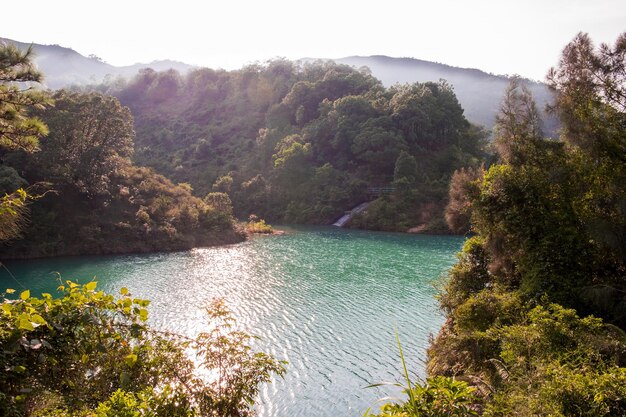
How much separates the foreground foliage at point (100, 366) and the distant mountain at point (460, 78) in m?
112

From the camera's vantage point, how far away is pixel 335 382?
1158 centimetres

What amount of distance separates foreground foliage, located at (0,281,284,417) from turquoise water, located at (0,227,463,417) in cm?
379

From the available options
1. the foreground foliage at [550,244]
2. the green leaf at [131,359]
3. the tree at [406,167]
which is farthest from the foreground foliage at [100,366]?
the tree at [406,167]

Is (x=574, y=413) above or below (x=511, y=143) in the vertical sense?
below

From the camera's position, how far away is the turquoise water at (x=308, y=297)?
11.6m

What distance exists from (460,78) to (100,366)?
A: 161m

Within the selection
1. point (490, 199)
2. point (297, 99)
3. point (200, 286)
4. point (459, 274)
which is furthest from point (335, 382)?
point (297, 99)

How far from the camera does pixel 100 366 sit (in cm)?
488

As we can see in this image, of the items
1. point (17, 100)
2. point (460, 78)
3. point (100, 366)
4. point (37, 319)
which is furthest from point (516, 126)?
point (460, 78)

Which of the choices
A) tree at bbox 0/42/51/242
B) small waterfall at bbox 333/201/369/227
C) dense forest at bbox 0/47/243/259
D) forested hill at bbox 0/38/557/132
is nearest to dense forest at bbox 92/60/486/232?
small waterfall at bbox 333/201/369/227

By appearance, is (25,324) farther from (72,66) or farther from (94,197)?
(72,66)

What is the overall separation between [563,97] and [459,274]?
234 inches

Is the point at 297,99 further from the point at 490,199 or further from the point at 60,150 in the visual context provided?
the point at 490,199

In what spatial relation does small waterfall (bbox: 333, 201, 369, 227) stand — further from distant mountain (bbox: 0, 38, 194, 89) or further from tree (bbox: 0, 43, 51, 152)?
distant mountain (bbox: 0, 38, 194, 89)
